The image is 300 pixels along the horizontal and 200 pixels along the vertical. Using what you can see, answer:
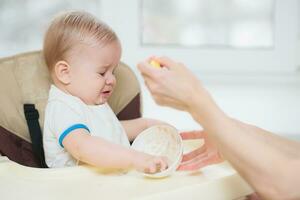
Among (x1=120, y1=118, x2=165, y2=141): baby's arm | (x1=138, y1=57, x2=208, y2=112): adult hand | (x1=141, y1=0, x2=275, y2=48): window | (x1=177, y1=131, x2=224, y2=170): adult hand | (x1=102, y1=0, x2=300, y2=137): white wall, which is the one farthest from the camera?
(x1=141, y1=0, x2=275, y2=48): window

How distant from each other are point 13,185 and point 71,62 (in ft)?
1.11

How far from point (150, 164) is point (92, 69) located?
1.03 feet

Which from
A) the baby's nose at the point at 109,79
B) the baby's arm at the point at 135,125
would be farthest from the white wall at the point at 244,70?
the baby's nose at the point at 109,79

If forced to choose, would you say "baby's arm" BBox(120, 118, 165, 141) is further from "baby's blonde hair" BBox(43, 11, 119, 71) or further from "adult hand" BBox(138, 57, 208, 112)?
"adult hand" BBox(138, 57, 208, 112)

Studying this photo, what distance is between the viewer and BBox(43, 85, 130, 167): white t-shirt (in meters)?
1.11

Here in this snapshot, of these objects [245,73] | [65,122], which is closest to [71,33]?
[65,122]

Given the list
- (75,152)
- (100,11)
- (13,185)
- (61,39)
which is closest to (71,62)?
(61,39)

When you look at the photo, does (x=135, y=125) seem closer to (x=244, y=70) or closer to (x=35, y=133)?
(x=35, y=133)

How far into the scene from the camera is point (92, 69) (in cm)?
117

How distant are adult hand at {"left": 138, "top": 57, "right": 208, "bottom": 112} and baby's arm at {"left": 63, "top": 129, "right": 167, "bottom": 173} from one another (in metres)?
0.14

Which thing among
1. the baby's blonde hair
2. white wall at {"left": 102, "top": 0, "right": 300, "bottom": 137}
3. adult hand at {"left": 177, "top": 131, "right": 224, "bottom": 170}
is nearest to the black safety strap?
the baby's blonde hair

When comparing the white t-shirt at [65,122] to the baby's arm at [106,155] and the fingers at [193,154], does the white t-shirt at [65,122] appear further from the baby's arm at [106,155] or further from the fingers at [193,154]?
the fingers at [193,154]

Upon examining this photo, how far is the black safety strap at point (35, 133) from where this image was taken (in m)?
1.20

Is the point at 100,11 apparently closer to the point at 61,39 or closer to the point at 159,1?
the point at 159,1
